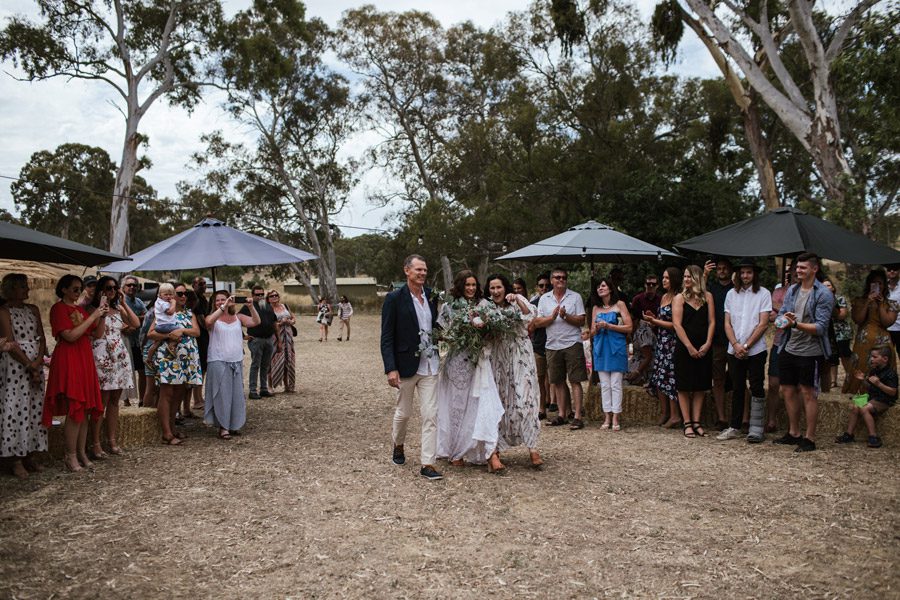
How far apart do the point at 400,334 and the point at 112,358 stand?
3166mm

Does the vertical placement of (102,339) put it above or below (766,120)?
below

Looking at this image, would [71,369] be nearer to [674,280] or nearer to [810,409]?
[674,280]

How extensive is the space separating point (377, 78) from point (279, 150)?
743cm

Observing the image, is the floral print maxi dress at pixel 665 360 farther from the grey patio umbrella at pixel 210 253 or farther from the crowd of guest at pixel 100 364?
the crowd of guest at pixel 100 364

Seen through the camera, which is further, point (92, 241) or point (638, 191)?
point (92, 241)

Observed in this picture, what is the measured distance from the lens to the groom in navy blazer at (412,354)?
6.36 meters

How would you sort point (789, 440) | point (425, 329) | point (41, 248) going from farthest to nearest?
point (789, 440) → point (425, 329) → point (41, 248)

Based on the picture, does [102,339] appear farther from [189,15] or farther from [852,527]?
[189,15]

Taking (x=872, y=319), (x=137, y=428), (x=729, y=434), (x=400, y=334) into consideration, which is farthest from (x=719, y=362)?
(x=137, y=428)

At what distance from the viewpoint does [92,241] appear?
4719 cm

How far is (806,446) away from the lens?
7.05 metres

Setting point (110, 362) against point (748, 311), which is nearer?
point (110, 362)

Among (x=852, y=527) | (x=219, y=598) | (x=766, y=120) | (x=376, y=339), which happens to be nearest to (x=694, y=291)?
(x=852, y=527)

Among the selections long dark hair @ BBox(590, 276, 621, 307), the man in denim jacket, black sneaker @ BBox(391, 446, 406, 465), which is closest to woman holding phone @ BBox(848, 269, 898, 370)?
the man in denim jacket
